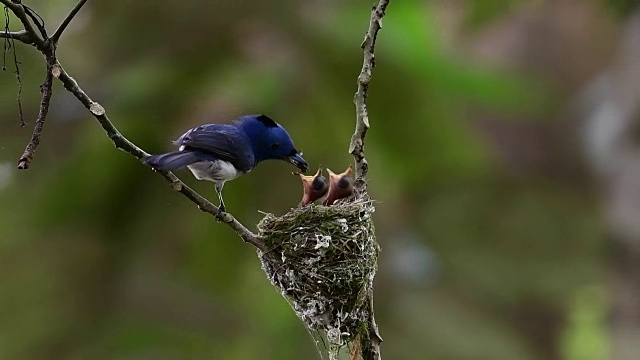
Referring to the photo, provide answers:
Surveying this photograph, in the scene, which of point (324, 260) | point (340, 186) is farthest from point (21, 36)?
point (340, 186)

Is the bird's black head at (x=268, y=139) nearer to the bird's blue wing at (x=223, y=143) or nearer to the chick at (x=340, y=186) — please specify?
the bird's blue wing at (x=223, y=143)

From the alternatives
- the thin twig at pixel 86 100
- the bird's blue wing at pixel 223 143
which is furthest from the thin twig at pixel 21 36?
the bird's blue wing at pixel 223 143

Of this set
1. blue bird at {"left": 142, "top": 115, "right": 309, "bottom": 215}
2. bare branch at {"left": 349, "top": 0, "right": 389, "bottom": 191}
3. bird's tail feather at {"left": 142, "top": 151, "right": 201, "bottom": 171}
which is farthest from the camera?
blue bird at {"left": 142, "top": 115, "right": 309, "bottom": 215}

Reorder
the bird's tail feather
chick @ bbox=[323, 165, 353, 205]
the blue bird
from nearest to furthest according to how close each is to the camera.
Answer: the bird's tail feather
the blue bird
chick @ bbox=[323, 165, 353, 205]

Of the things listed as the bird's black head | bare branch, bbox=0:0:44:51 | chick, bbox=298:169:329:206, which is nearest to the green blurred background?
chick, bbox=298:169:329:206

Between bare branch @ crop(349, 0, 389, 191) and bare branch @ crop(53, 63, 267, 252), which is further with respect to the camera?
bare branch @ crop(349, 0, 389, 191)

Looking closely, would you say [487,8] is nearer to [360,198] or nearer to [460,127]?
[460,127]

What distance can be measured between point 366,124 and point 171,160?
0.42m

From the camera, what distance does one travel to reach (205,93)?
2697 mm

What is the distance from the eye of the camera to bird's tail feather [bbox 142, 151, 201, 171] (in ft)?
4.60

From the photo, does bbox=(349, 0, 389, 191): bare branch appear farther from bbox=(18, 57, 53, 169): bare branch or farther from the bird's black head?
bbox=(18, 57, 53, 169): bare branch

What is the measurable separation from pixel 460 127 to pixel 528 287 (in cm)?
179

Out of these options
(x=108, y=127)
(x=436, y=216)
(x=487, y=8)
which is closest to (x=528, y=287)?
(x=436, y=216)

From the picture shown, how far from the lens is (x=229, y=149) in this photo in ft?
6.43
